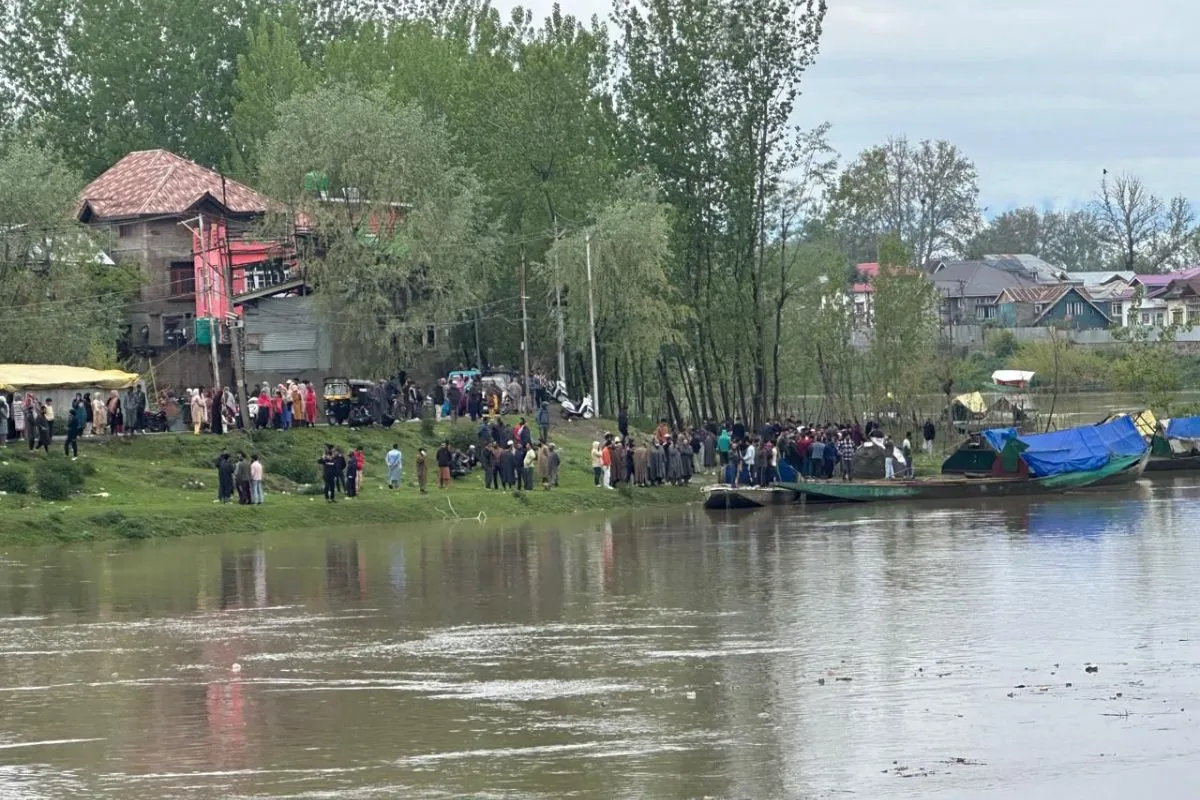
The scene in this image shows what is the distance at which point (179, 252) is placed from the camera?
253ft

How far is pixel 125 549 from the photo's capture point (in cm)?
4169

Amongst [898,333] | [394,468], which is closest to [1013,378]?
[898,333]

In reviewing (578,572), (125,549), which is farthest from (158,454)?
(578,572)

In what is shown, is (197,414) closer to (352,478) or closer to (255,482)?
(352,478)

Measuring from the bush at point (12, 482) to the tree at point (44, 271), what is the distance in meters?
14.5

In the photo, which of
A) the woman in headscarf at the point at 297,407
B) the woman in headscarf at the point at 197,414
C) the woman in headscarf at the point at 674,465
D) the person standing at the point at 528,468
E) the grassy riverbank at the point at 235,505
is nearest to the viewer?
the grassy riverbank at the point at 235,505

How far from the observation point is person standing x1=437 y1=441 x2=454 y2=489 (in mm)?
51625

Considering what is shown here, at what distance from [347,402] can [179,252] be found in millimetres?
22939

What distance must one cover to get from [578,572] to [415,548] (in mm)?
6026

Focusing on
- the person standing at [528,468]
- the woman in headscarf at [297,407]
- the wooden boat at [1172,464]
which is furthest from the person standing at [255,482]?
the wooden boat at [1172,464]

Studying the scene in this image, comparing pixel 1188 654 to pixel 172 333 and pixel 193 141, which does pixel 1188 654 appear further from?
pixel 193 141

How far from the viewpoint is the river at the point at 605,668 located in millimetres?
19141

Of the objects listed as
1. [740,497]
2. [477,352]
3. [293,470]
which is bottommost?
[740,497]

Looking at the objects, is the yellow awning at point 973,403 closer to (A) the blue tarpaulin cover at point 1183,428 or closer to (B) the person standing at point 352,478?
(A) the blue tarpaulin cover at point 1183,428
